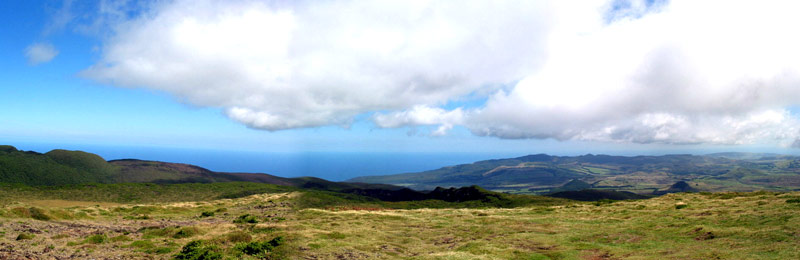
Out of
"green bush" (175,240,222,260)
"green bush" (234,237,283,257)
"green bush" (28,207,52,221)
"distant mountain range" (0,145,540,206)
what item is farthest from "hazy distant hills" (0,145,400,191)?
"green bush" (175,240,222,260)

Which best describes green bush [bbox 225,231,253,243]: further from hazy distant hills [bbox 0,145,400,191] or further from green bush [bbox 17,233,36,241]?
hazy distant hills [bbox 0,145,400,191]

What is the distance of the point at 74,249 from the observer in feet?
77.5

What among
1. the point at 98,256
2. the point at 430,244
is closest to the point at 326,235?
the point at 430,244

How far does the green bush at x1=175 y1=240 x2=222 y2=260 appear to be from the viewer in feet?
71.1

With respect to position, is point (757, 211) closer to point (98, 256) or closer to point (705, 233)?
point (705, 233)

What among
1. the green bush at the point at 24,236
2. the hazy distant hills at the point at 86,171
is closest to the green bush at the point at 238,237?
the green bush at the point at 24,236

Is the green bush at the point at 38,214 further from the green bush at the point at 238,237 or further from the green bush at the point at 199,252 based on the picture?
the green bush at the point at 199,252

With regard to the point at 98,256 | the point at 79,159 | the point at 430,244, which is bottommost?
the point at 430,244

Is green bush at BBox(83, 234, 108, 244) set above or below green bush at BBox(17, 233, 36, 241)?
below

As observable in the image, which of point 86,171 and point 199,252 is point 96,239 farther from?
point 86,171

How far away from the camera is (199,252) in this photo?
74.7 ft

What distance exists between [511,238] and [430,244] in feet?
22.0

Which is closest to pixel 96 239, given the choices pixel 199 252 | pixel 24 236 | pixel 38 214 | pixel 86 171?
pixel 24 236

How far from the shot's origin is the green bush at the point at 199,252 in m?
21.7
